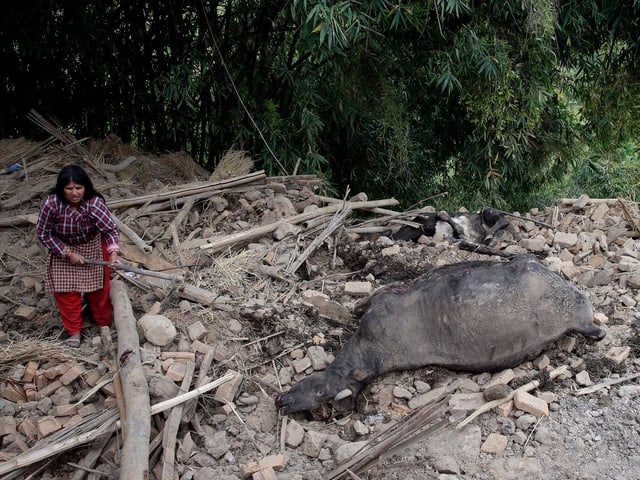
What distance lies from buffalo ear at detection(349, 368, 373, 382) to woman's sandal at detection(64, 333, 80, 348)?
1536 millimetres

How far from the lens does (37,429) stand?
3.24m

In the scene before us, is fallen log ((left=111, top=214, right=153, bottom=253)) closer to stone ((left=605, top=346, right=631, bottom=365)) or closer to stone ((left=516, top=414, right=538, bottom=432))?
stone ((left=516, top=414, right=538, bottom=432))

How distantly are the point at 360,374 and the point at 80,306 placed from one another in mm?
1630

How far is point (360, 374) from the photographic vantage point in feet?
11.6

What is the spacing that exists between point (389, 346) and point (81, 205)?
72.5 inches

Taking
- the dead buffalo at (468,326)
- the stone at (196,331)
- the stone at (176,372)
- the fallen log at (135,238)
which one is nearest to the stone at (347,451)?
the dead buffalo at (468,326)

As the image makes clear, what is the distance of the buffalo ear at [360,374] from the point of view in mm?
3514

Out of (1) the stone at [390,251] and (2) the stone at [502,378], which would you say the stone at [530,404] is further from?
(1) the stone at [390,251]

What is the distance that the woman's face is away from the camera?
345cm

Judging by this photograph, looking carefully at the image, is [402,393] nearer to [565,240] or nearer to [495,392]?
[495,392]

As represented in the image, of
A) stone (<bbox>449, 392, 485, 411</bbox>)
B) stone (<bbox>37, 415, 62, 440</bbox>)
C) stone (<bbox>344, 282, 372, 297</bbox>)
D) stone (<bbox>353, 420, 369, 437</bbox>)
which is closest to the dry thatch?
stone (<bbox>37, 415, 62, 440</bbox>)

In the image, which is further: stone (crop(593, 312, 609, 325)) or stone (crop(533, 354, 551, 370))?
stone (crop(593, 312, 609, 325))

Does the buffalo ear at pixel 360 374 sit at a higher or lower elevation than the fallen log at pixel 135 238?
lower

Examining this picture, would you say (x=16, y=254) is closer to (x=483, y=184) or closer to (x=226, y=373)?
(x=226, y=373)
